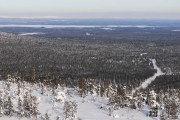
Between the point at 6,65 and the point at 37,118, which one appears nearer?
the point at 37,118

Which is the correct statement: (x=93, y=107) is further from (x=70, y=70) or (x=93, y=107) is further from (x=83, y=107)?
(x=70, y=70)

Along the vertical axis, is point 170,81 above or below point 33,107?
below

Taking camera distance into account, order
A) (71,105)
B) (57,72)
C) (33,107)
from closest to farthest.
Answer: (33,107) → (71,105) → (57,72)

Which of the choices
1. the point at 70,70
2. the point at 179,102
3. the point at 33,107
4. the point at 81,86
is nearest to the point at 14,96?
the point at 33,107

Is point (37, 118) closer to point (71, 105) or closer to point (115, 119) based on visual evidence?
point (71, 105)

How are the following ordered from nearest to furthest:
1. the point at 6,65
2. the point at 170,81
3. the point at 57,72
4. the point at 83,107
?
the point at 83,107
the point at 170,81
the point at 57,72
the point at 6,65

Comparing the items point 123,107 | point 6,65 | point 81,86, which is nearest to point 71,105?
point 123,107

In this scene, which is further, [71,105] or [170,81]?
[170,81]

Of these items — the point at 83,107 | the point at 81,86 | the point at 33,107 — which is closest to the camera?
the point at 33,107

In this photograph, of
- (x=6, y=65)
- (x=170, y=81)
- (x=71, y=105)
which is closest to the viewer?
(x=71, y=105)
